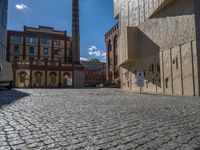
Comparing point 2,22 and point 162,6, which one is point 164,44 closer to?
point 162,6

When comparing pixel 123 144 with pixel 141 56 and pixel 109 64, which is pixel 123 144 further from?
pixel 109 64

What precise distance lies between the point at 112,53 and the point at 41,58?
71.0ft

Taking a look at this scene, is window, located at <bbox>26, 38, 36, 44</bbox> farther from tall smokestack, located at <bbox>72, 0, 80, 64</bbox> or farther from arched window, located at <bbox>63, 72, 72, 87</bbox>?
arched window, located at <bbox>63, 72, 72, 87</bbox>

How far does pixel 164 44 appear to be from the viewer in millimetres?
16125

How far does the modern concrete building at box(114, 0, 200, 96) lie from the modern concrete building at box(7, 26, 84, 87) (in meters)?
24.8

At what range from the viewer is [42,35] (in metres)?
59.2

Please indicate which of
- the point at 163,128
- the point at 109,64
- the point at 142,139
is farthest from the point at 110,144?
the point at 109,64

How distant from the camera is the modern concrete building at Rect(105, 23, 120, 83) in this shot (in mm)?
51500

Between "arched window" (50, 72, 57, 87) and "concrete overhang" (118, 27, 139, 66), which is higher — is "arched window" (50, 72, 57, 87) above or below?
below

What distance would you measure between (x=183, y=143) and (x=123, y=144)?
0.97 m

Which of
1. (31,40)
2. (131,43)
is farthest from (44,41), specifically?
(131,43)

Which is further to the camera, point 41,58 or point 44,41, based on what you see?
point 44,41

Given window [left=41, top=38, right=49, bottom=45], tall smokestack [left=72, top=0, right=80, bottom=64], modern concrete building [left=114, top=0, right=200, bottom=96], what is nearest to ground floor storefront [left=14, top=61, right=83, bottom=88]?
tall smokestack [left=72, top=0, right=80, bottom=64]

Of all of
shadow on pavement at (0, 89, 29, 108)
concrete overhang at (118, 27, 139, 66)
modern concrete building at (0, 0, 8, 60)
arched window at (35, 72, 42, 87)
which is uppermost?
modern concrete building at (0, 0, 8, 60)
